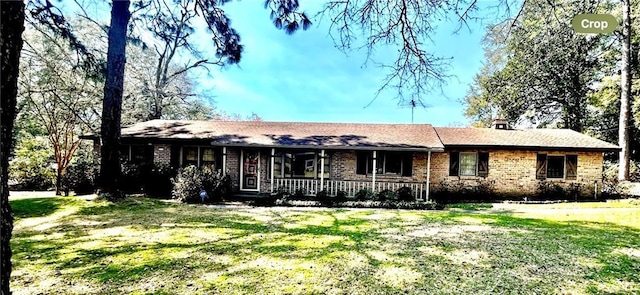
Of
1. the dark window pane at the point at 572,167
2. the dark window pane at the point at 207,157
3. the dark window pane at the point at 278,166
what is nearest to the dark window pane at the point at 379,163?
the dark window pane at the point at 278,166

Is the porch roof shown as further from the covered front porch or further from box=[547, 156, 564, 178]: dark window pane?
box=[547, 156, 564, 178]: dark window pane

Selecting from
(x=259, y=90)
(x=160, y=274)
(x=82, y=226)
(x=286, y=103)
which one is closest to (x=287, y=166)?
(x=259, y=90)

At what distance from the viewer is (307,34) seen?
6949 mm

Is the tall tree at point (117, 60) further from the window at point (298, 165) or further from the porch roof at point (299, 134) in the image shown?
the window at point (298, 165)

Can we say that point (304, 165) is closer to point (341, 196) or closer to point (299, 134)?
point (299, 134)

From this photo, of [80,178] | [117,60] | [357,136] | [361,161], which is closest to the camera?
[117,60]

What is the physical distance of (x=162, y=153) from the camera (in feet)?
50.9

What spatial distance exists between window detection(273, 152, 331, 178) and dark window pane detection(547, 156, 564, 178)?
1066cm

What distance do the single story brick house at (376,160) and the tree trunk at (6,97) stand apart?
11688 mm

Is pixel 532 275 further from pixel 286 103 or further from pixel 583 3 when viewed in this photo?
pixel 286 103

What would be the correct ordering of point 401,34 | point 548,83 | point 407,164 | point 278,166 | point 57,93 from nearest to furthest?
point 401,34 → point 57,93 → point 407,164 → point 278,166 → point 548,83

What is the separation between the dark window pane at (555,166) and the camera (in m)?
15.2

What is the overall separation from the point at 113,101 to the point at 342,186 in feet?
31.6

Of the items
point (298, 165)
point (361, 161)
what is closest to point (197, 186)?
point (298, 165)
